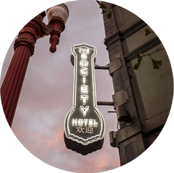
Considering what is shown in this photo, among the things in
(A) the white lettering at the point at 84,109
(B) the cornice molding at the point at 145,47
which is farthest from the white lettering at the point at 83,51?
(A) the white lettering at the point at 84,109

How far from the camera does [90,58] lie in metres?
9.81

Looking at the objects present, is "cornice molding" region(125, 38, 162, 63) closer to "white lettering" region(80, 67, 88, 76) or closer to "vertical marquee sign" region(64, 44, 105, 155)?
"vertical marquee sign" region(64, 44, 105, 155)

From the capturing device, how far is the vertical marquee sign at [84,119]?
21.9 ft

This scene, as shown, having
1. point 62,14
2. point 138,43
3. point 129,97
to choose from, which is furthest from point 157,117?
point 62,14

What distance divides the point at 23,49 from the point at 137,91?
210 inches

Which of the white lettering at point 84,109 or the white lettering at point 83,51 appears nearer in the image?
the white lettering at point 84,109

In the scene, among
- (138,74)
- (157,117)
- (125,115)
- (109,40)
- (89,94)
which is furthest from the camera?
(109,40)

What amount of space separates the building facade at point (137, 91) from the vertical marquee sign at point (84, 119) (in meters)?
1.02

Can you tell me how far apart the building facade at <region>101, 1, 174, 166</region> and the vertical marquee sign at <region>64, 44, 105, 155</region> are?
102 cm

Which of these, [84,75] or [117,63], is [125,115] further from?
[117,63]

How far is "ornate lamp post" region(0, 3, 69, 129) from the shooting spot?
5.17 metres

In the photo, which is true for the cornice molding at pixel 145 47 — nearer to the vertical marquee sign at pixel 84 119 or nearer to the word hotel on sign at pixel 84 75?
the vertical marquee sign at pixel 84 119

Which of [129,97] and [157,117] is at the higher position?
[129,97]

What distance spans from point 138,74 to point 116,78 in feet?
3.77
